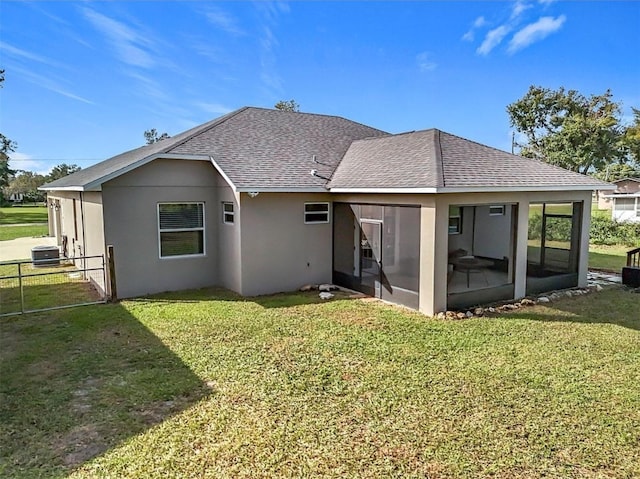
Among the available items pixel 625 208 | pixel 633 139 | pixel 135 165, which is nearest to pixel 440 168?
pixel 135 165

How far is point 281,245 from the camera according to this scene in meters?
11.8

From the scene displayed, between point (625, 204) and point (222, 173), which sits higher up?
point (222, 173)

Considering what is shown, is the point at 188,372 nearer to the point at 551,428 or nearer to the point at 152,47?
the point at 551,428

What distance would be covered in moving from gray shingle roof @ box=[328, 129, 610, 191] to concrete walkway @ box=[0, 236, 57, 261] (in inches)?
578

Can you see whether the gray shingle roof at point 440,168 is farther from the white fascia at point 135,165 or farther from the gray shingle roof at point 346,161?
the white fascia at point 135,165

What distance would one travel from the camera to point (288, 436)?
187 inches

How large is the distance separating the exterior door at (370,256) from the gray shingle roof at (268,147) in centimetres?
188

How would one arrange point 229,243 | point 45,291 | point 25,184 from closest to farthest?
1. point 229,243
2. point 45,291
3. point 25,184

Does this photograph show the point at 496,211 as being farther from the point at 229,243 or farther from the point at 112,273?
the point at 112,273

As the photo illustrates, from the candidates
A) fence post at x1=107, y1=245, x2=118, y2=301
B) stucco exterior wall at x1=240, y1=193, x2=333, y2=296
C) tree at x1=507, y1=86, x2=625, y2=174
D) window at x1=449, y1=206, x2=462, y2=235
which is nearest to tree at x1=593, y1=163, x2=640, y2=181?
tree at x1=507, y1=86, x2=625, y2=174

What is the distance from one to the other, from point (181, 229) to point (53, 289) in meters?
4.25

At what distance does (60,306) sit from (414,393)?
28.8 ft

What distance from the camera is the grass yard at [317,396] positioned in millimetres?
4316

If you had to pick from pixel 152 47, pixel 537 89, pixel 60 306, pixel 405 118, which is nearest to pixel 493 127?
pixel 537 89
